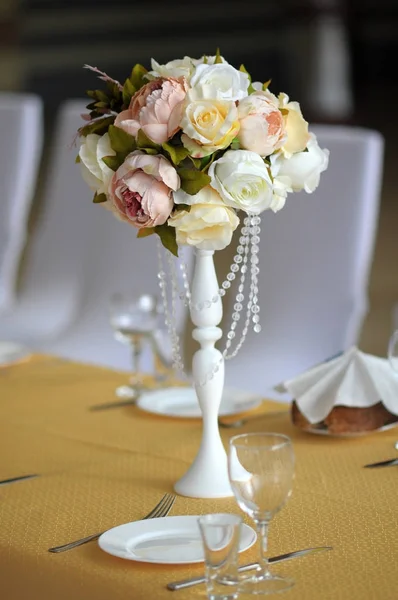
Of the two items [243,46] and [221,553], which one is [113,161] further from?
[243,46]

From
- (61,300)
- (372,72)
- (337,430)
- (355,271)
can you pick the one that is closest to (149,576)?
(337,430)

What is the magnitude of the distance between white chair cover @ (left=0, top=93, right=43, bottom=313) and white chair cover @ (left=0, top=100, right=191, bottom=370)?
180 mm

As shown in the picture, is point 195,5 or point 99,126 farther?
point 195,5

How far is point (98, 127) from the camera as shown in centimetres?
152

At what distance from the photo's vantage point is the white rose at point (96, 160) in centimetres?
148

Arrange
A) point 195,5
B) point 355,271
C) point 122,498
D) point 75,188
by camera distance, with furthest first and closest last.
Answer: point 195,5 < point 75,188 < point 355,271 < point 122,498

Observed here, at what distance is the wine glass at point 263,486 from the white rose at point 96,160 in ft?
1.47

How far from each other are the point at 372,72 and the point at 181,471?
13.0m

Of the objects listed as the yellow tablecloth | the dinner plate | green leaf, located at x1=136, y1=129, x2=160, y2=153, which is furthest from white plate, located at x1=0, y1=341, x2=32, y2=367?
green leaf, located at x1=136, y1=129, x2=160, y2=153

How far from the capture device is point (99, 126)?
152 cm

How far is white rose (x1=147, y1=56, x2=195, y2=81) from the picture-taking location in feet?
4.84

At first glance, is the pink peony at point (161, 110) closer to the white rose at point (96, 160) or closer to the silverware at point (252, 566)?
the white rose at point (96, 160)

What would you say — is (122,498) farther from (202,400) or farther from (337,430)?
(337,430)

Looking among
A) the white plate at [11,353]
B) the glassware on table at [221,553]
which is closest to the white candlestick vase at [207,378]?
the glassware on table at [221,553]
